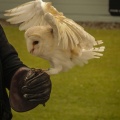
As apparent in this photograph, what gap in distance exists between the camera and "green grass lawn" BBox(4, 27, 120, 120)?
3047 millimetres

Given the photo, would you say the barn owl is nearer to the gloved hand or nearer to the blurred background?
the gloved hand

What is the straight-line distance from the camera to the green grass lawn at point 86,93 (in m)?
3.05

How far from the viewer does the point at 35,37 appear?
1.11m

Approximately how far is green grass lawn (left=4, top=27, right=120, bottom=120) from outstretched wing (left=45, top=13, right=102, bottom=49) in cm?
187

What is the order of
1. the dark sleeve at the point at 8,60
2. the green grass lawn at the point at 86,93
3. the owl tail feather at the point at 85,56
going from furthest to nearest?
the green grass lawn at the point at 86,93, the dark sleeve at the point at 8,60, the owl tail feather at the point at 85,56

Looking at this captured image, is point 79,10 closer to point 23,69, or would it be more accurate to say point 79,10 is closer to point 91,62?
point 91,62

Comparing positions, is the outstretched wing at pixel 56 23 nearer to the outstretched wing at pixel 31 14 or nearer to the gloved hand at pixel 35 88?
the outstretched wing at pixel 31 14

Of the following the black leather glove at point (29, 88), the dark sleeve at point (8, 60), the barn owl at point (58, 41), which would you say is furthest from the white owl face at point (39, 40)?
the dark sleeve at point (8, 60)

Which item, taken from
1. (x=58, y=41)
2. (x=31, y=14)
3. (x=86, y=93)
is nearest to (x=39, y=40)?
(x=58, y=41)

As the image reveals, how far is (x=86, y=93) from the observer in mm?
3439

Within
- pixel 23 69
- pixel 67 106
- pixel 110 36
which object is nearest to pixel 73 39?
pixel 23 69

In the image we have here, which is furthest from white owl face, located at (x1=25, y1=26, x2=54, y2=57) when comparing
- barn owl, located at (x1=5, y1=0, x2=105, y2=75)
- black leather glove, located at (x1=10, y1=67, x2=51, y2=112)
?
black leather glove, located at (x1=10, y1=67, x2=51, y2=112)

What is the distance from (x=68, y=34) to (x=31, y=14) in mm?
180

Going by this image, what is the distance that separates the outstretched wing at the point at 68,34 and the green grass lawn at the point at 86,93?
1873 mm
